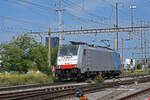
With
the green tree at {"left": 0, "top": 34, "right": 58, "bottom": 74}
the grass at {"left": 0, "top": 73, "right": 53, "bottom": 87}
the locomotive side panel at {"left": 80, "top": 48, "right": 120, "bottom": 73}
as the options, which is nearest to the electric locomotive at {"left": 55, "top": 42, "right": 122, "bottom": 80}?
the locomotive side panel at {"left": 80, "top": 48, "right": 120, "bottom": 73}

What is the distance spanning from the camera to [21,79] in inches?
955

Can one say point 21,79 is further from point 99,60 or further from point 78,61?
point 99,60

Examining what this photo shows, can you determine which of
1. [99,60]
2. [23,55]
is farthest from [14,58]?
[99,60]

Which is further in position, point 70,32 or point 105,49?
point 70,32

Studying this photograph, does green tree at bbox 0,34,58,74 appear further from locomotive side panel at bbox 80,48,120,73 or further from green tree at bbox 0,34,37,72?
locomotive side panel at bbox 80,48,120,73

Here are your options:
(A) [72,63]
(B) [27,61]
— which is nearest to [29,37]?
(B) [27,61]

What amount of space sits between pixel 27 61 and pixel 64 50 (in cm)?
1519

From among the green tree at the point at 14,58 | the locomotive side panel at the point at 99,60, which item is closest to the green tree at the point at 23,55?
the green tree at the point at 14,58

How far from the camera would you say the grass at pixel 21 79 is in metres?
23.1

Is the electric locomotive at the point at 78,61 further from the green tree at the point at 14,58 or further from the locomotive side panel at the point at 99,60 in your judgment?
the green tree at the point at 14,58

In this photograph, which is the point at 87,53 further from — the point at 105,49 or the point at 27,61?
the point at 27,61

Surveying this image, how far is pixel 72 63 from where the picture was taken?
25547mm

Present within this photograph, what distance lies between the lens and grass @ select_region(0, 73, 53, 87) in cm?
2309

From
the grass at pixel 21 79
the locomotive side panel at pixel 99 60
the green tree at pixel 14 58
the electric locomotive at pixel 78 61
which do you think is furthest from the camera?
the green tree at pixel 14 58
